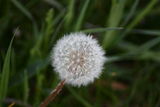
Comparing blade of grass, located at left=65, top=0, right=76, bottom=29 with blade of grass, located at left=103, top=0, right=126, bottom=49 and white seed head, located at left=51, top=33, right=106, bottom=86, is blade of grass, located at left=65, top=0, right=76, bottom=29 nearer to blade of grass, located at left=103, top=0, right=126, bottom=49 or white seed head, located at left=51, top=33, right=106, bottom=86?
blade of grass, located at left=103, top=0, right=126, bottom=49

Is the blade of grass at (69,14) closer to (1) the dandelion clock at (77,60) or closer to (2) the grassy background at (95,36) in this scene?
(2) the grassy background at (95,36)

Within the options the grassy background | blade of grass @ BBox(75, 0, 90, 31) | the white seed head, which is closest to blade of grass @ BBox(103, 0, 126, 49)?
the grassy background

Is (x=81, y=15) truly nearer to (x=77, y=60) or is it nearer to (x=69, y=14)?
(x=69, y=14)

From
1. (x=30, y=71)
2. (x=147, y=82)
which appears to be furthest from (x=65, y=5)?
(x=147, y=82)

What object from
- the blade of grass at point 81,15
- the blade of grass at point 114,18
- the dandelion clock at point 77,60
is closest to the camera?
the dandelion clock at point 77,60

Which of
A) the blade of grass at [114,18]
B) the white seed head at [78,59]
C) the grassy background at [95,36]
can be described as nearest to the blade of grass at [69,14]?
the grassy background at [95,36]

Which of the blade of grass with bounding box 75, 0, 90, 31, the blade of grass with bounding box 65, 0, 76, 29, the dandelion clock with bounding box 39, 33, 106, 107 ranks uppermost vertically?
the blade of grass with bounding box 65, 0, 76, 29

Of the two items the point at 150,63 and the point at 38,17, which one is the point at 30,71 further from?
the point at 150,63

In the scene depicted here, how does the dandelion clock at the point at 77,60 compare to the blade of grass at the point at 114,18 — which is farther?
the blade of grass at the point at 114,18
